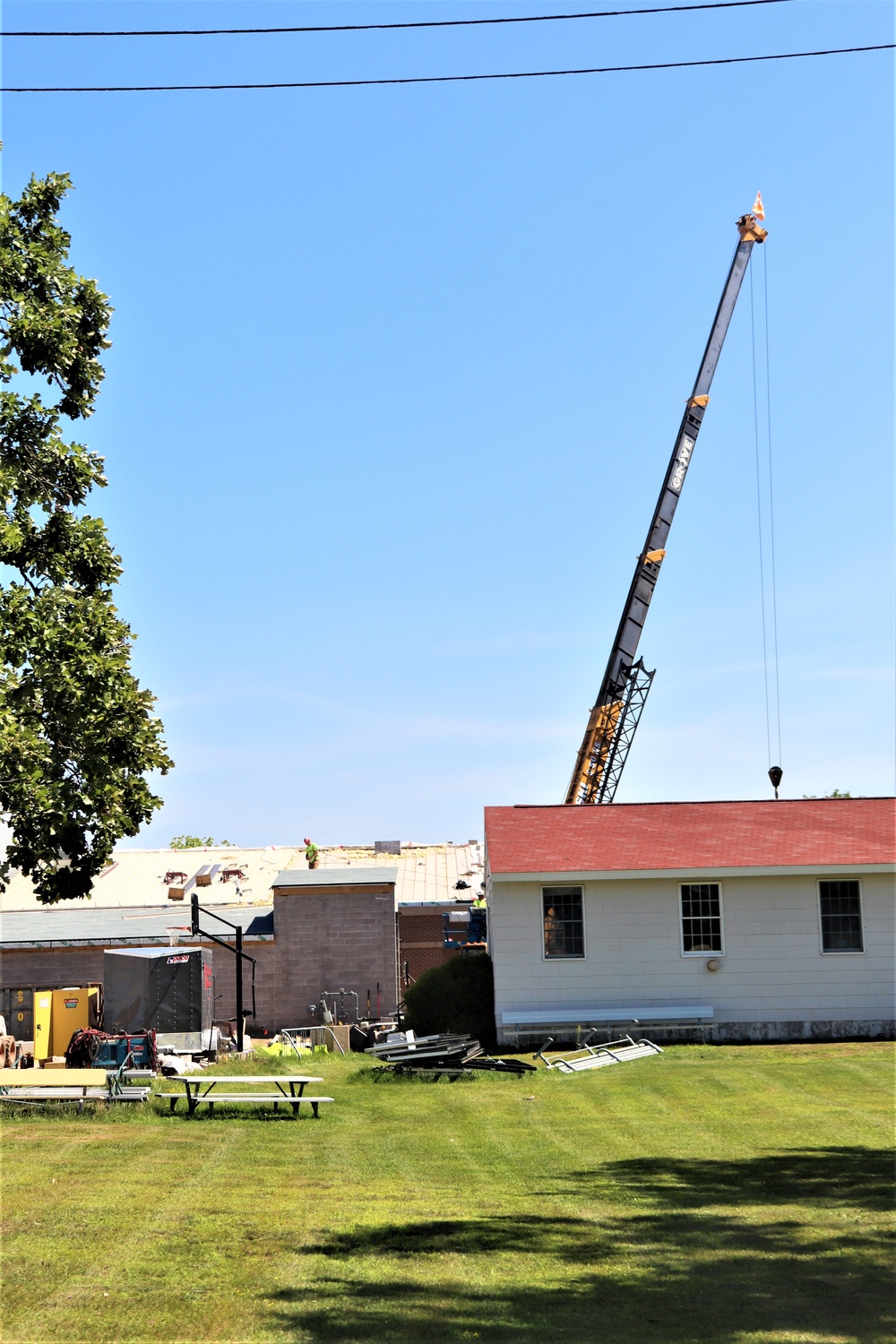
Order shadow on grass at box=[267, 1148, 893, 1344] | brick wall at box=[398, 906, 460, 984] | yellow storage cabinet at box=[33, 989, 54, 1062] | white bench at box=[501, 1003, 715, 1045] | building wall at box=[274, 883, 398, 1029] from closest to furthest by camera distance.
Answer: shadow on grass at box=[267, 1148, 893, 1344] < white bench at box=[501, 1003, 715, 1045] < yellow storage cabinet at box=[33, 989, 54, 1062] < building wall at box=[274, 883, 398, 1029] < brick wall at box=[398, 906, 460, 984]

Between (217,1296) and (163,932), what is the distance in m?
27.0

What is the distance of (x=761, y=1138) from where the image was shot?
1400 centimetres

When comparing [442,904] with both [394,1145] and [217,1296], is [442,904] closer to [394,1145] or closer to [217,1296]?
[394,1145]

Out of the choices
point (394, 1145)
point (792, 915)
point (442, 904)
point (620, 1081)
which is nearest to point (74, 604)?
point (394, 1145)

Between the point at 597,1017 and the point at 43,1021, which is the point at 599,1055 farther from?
the point at 43,1021

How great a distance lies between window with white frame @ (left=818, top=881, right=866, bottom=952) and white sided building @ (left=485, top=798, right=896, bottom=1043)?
0.02m

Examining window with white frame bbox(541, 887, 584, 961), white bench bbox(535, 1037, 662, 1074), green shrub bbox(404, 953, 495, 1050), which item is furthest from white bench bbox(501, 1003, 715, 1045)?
window with white frame bbox(541, 887, 584, 961)

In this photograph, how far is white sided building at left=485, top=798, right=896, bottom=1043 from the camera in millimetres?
25000

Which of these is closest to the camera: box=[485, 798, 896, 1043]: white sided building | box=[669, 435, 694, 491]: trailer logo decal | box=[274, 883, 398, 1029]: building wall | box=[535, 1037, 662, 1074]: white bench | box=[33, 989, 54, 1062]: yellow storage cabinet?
box=[535, 1037, 662, 1074]: white bench

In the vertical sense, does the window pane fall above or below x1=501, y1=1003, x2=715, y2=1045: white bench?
above

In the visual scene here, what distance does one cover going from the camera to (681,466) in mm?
40312

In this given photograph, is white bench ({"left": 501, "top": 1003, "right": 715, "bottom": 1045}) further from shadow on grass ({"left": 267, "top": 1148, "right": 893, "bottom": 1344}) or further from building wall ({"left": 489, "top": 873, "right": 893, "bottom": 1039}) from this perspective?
shadow on grass ({"left": 267, "top": 1148, "right": 893, "bottom": 1344})

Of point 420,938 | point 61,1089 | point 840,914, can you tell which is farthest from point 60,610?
point 420,938

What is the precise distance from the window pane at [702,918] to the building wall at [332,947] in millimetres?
10582
